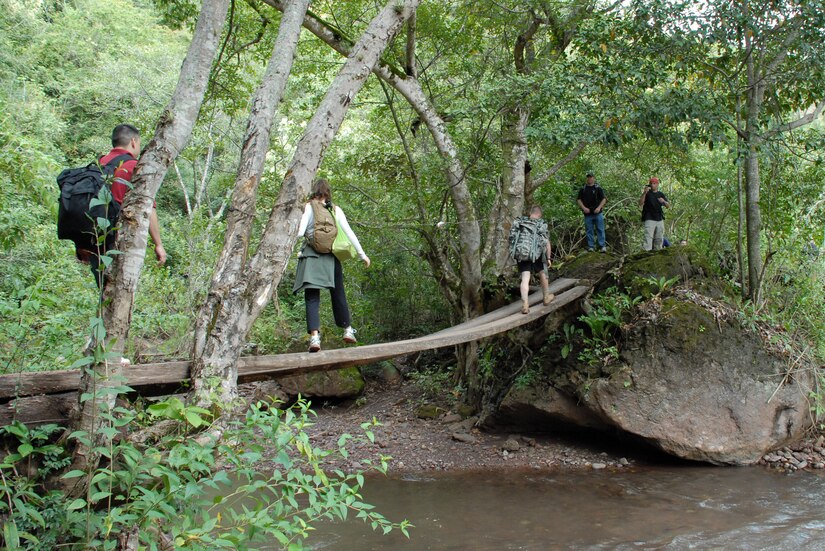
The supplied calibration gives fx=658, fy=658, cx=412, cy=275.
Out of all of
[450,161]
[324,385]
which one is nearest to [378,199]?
[450,161]

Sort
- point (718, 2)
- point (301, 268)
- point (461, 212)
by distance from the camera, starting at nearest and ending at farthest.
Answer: point (301, 268)
point (718, 2)
point (461, 212)

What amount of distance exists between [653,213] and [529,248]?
3.17 m

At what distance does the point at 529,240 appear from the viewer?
7.79 m

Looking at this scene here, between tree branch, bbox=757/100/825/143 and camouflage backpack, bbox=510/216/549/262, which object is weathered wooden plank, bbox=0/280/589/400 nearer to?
camouflage backpack, bbox=510/216/549/262

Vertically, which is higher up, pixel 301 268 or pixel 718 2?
pixel 718 2

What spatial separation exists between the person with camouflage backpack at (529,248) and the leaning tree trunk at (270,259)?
344 centimetres

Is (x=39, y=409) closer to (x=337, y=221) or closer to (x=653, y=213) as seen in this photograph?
(x=337, y=221)

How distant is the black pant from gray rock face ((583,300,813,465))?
3850 mm

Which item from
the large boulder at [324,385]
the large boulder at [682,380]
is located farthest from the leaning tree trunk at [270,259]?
the large boulder at [324,385]

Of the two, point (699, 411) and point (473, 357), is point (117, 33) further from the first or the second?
point (699, 411)

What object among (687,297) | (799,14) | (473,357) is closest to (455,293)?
(473,357)

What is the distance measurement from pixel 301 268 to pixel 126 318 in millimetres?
2184

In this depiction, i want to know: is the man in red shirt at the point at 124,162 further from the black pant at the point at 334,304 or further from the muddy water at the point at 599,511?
the muddy water at the point at 599,511

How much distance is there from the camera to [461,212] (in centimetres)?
924
